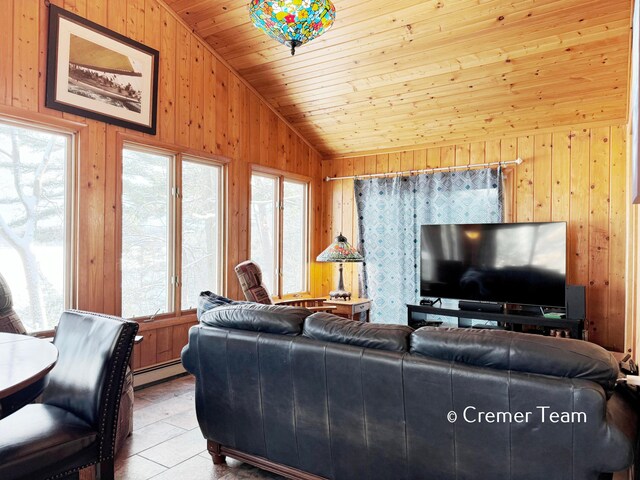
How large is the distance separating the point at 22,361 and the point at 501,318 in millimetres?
3937

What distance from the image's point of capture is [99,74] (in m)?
3.37

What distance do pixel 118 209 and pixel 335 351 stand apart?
2.51 m

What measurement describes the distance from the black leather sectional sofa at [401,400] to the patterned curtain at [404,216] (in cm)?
329

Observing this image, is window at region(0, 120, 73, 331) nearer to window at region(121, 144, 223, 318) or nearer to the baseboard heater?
window at region(121, 144, 223, 318)

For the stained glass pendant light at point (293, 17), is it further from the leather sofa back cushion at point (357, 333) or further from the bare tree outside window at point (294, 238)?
the bare tree outside window at point (294, 238)

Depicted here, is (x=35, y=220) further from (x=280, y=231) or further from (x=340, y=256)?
(x=340, y=256)

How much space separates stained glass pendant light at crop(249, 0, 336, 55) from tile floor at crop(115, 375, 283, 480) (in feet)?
7.75

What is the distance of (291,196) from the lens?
18.2 feet

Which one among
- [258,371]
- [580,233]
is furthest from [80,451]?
[580,233]

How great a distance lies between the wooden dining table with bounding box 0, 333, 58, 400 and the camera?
4.19 ft

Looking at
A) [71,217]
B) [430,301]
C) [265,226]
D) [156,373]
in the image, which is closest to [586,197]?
[430,301]

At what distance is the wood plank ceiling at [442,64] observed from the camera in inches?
131

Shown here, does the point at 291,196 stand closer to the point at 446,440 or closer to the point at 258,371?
the point at 258,371

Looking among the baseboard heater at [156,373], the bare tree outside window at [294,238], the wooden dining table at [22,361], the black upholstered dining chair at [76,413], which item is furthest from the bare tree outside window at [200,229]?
the wooden dining table at [22,361]
